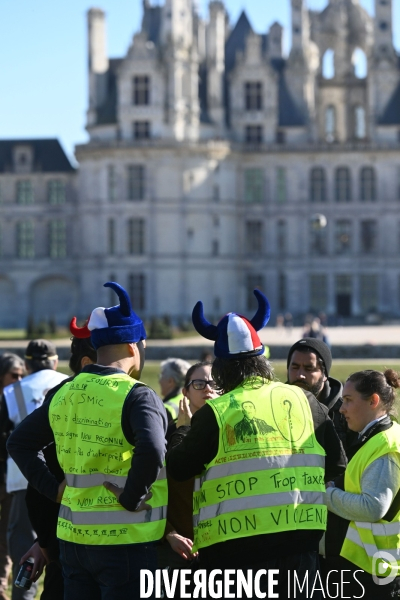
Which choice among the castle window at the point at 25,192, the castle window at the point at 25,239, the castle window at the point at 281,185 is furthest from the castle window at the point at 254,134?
the castle window at the point at 25,239

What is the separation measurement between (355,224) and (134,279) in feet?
40.9

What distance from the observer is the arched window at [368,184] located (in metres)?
57.4

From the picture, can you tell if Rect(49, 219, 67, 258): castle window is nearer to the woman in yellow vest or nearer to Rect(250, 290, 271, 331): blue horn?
the woman in yellow vest

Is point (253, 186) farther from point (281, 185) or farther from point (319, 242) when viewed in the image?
point (319, 242)

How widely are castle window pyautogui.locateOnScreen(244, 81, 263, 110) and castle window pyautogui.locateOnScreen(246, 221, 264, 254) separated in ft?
20.7

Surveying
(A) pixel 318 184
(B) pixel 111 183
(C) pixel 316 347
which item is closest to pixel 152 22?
(B) pixel 111 183

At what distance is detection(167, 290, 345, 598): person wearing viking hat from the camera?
4.88 m

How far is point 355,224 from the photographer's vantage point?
188 feet

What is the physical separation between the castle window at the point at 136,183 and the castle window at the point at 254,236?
6.47 metres

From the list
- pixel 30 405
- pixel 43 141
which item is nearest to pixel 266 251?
pixel 43 141

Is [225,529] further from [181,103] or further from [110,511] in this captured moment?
[181,103]

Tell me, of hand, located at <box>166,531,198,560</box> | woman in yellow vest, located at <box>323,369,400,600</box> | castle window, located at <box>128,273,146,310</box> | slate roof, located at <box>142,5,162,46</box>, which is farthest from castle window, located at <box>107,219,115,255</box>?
hand, located at <box>166,531,198,560</box>

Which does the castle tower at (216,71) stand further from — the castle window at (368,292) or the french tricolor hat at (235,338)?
the french tricolor hat at (235,338)

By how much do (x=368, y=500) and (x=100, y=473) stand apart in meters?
1.40
